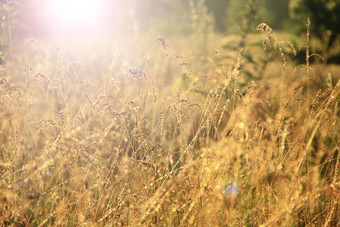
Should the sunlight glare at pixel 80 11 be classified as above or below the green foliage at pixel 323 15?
above

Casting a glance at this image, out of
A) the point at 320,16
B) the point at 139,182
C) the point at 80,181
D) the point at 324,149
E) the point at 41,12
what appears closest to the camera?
the point at 80,181

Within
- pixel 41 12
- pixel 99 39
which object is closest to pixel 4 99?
pixel 99 39

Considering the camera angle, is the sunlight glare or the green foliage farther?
the sunlight glare

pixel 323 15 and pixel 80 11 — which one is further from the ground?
pixel 80 11

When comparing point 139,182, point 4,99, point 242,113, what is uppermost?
point 4,99

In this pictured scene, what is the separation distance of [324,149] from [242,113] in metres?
0.91

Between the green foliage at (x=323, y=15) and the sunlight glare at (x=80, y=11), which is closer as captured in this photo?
the green foliage at (x=323, y=15)

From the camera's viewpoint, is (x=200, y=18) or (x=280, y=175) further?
(x=200, y=18)

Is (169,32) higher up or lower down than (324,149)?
higher up

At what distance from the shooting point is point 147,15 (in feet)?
52.1

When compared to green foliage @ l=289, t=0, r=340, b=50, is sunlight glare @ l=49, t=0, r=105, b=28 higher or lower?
higher

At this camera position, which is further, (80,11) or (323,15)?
(80,11)

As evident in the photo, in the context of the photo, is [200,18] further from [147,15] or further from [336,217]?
[147,15]

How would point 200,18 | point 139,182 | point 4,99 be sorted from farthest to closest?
point 200,18, point 139,182, point 4,99
